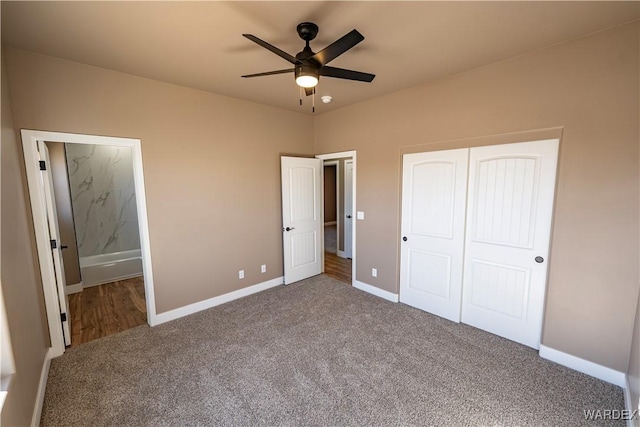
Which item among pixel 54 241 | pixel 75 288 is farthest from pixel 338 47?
pixel 75 288

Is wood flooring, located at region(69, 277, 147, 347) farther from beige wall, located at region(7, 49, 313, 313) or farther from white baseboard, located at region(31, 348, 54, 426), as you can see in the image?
beige wall, located at region(7, 49, 313, 313)

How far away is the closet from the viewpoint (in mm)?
2479

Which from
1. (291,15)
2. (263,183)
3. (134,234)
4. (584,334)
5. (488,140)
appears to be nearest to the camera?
(291,15)

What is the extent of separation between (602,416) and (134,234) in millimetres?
6528

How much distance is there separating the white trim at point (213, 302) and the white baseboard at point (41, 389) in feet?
2.90

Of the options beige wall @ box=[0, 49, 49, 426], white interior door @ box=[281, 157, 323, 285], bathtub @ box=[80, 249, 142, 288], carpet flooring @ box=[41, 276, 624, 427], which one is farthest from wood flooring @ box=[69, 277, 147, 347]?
white interior door @ box=[281, 157, 323, 285]

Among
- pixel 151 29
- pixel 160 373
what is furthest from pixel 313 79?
pixel 160 373

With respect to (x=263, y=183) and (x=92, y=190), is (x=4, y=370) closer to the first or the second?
(x=263, y=183)

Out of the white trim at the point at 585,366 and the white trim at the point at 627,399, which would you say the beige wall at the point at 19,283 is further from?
the white trim at the point at 585,366

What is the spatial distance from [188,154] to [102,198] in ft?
9.57

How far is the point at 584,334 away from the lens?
2.26 metres

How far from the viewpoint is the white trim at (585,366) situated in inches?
83.8

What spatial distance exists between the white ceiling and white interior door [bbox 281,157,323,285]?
1733 millimetres

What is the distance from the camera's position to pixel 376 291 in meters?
3.88
